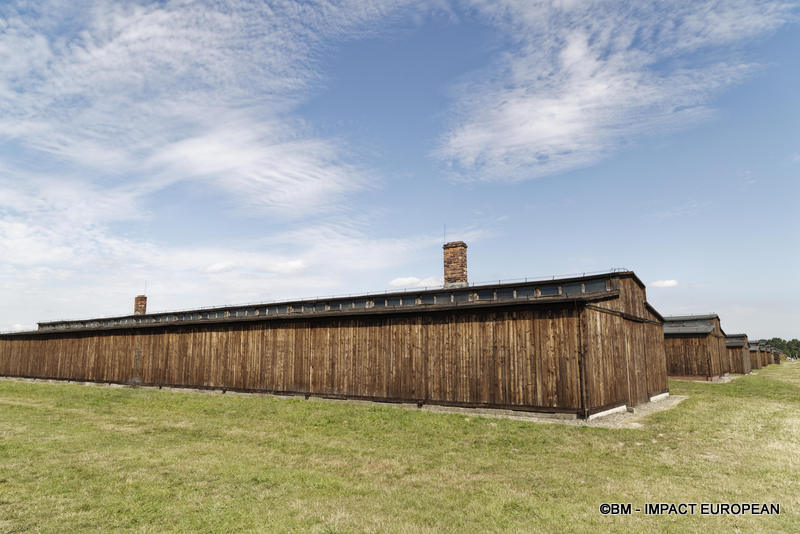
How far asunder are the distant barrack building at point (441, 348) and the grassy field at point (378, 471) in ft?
6.30

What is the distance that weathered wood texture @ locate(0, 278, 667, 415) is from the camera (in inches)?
642

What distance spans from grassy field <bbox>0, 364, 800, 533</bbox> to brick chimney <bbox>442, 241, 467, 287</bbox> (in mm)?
10623

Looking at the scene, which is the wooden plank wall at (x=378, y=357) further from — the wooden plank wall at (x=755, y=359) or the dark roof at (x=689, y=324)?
the wooden plank wall at (x=755, y=359)

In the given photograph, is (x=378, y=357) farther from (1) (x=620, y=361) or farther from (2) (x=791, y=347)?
(2) (x=791, y=347)

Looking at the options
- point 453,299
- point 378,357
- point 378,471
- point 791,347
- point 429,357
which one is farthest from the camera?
point 791,347

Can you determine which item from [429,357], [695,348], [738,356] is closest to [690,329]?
[695,348]

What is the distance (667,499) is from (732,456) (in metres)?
4.69

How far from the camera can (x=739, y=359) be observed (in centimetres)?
4856

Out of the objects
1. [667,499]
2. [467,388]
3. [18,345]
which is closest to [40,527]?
[667,499]

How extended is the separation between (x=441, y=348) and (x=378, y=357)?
321cm

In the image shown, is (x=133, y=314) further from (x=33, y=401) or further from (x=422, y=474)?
(x=422, y=474)

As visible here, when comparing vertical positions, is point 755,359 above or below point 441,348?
below

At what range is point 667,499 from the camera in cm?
793

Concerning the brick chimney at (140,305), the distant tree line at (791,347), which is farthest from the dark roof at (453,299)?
the distant tree line at (791,347)
